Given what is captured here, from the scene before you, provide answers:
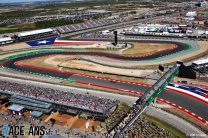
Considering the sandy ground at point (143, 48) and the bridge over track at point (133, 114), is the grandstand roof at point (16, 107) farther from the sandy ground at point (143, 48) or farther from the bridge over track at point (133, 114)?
the sandy ground at point (143, 48)

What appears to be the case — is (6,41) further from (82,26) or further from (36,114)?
(36,114)

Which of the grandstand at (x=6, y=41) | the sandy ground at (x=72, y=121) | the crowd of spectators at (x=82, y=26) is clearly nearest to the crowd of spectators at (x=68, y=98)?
the sandy ground at (x=72, y=121)

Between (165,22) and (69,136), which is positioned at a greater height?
(165,22)

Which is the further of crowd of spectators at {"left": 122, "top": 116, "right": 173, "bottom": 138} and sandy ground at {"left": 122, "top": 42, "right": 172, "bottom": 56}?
sandy ground at {"left": 122, "top": 42, "right": 172, "bottom": 56}

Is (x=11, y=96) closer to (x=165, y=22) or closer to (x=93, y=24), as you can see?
(x=93, y=24)

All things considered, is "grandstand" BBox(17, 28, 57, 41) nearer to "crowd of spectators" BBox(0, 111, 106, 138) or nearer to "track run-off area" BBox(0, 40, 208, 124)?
"track run-off area" BBox(0, 40, 208, 124)

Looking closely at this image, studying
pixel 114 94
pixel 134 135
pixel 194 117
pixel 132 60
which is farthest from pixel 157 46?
pixel 134 135

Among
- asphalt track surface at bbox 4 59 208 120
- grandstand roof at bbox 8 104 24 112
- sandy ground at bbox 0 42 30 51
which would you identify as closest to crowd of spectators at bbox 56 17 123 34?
sandy ground at bbox 0 42 30 51
